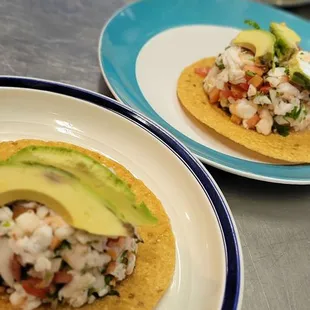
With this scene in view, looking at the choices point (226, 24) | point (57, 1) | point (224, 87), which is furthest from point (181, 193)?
point (57, 1)

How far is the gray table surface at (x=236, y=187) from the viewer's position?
5.91 ft

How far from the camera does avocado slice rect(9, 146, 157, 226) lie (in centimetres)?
136

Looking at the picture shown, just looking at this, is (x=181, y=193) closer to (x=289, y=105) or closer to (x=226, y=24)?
(x=289, y=105)

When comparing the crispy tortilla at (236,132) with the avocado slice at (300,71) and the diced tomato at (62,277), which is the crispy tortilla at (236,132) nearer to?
the avocado slice at (300,71)

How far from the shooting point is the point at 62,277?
1363 mm

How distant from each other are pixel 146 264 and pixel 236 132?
94 centimetres

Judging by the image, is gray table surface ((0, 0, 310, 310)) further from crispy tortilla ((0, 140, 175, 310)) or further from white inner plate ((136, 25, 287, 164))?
crispy tortilla ((0, 140, 175, 310))

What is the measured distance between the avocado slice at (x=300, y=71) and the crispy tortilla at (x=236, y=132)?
246 millimetres

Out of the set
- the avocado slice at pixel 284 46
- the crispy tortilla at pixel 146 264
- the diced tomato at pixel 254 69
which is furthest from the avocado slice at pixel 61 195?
the avocado slice at pixel 284 46

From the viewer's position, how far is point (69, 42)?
9.19 feet

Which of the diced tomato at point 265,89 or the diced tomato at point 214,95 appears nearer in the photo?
the diced tomato at point 265,89

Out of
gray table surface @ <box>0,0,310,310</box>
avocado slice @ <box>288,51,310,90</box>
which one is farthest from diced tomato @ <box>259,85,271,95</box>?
gray table surface @ <box>0,0,310,310</box>

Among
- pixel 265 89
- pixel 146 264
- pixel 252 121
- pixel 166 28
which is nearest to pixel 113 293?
pixel 146 264

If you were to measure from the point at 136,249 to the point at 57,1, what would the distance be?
6.63 ft
